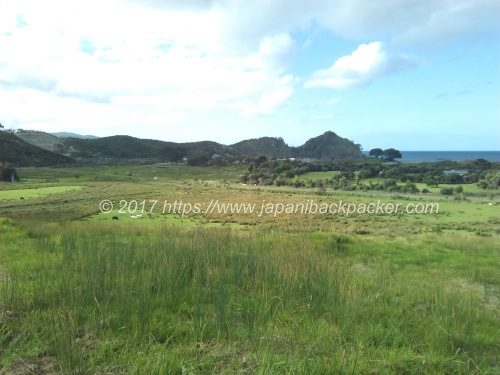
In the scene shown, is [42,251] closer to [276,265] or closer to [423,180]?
[276,265]

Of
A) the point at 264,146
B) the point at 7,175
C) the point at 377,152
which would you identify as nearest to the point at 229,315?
the point at 7,175

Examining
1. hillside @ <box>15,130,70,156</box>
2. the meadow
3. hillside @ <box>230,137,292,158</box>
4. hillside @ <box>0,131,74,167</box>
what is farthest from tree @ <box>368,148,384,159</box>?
the meadow

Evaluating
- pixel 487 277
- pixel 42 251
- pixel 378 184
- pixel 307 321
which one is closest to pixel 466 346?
pixel 307 321

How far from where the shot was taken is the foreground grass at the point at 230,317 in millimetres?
3395

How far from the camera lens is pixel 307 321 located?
13.9ft

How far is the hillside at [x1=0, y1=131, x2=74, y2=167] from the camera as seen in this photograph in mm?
75625

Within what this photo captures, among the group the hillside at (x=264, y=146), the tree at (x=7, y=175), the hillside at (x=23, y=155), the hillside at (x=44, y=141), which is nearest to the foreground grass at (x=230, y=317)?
the tree at (x=7, y=175)

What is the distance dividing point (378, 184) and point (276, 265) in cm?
3442

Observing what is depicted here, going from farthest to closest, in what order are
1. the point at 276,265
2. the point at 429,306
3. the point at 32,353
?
the point at 276,265 → the point at 429,306 → the point at 32,353

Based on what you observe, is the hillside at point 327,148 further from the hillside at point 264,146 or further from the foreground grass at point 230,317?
the foreground grass at point 230,317

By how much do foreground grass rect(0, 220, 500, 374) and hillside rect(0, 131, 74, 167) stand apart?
257 ft

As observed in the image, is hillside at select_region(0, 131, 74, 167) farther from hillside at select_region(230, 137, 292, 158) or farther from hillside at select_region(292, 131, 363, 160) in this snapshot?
hillside at select_region(292, 131, 363, 160)

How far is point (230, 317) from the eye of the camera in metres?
4.30

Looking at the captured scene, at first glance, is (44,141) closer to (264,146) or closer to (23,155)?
(23,155)
